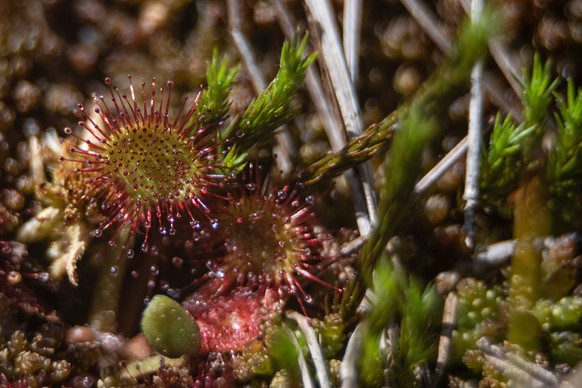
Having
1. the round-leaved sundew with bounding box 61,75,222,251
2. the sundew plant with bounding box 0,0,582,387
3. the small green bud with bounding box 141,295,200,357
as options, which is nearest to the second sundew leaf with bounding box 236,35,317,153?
the sundew plant with bounding box 0,0,582,387

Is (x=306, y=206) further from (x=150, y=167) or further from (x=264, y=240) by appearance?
(x=150, y=167)

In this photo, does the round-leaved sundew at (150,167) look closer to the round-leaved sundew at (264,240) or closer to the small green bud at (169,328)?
the round-leaved sundew at (264,240)

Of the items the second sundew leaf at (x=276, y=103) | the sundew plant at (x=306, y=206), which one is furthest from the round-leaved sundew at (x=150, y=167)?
the second sundew leaf at (x=276, y=103)

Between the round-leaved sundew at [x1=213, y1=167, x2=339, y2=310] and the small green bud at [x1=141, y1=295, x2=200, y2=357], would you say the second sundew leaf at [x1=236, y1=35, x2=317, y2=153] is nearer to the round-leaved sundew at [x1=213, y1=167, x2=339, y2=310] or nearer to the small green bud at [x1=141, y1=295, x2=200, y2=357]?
the round-leaved sundew at [x1=213, y1=167, x2=339, y2=310]

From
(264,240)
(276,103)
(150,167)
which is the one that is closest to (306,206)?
(264,240)

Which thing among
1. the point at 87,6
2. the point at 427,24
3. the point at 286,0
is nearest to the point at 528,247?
the point at 427,24

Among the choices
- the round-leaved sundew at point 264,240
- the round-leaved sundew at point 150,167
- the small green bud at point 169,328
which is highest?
the round-leaved sundew at point 150,167

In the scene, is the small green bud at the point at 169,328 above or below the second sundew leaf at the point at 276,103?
below

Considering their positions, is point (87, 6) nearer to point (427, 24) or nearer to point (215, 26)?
point (215, 26)
